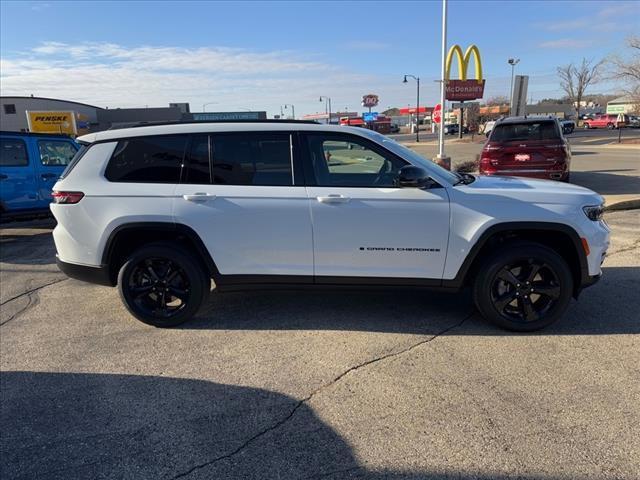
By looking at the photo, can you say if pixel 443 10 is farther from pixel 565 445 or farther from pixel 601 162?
pixel 565 445

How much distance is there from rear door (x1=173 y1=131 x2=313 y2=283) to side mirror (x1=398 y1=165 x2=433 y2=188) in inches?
33.1

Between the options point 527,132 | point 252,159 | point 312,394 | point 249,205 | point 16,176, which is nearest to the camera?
point 312,394

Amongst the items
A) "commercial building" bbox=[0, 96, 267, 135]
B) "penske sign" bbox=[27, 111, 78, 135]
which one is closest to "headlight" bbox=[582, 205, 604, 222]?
"penske sign" bbox=[27, 111, 78, 135]

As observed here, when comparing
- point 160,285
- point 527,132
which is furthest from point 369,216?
point 527,132

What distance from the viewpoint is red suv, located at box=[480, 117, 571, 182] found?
397 inches

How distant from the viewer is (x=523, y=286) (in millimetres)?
4180

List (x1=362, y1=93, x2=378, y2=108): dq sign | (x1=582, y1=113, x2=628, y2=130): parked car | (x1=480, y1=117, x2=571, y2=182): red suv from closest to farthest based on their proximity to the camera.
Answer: (x1=480, y1=117, x2=571, y2=182): red suv < (x1=582, y1=113, x2=628, y2=130): parked car < (x1=362, y1=93, x2=378, y2=108): dq sign

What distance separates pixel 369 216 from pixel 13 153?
8.00 meters

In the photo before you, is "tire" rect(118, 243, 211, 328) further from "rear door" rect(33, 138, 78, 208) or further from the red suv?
the red suv

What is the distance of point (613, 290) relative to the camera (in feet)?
17.0

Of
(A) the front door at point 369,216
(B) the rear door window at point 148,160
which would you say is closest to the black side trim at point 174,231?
(B) the rear door window at point 148,160

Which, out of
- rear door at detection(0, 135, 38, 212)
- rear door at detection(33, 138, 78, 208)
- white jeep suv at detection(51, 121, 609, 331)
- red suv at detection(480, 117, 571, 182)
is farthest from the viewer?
red suv at detection(480, 117, 571, 182)

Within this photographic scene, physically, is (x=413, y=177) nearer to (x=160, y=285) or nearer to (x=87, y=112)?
(x=160, y=285)

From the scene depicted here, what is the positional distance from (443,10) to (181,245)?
1550 centimetres
